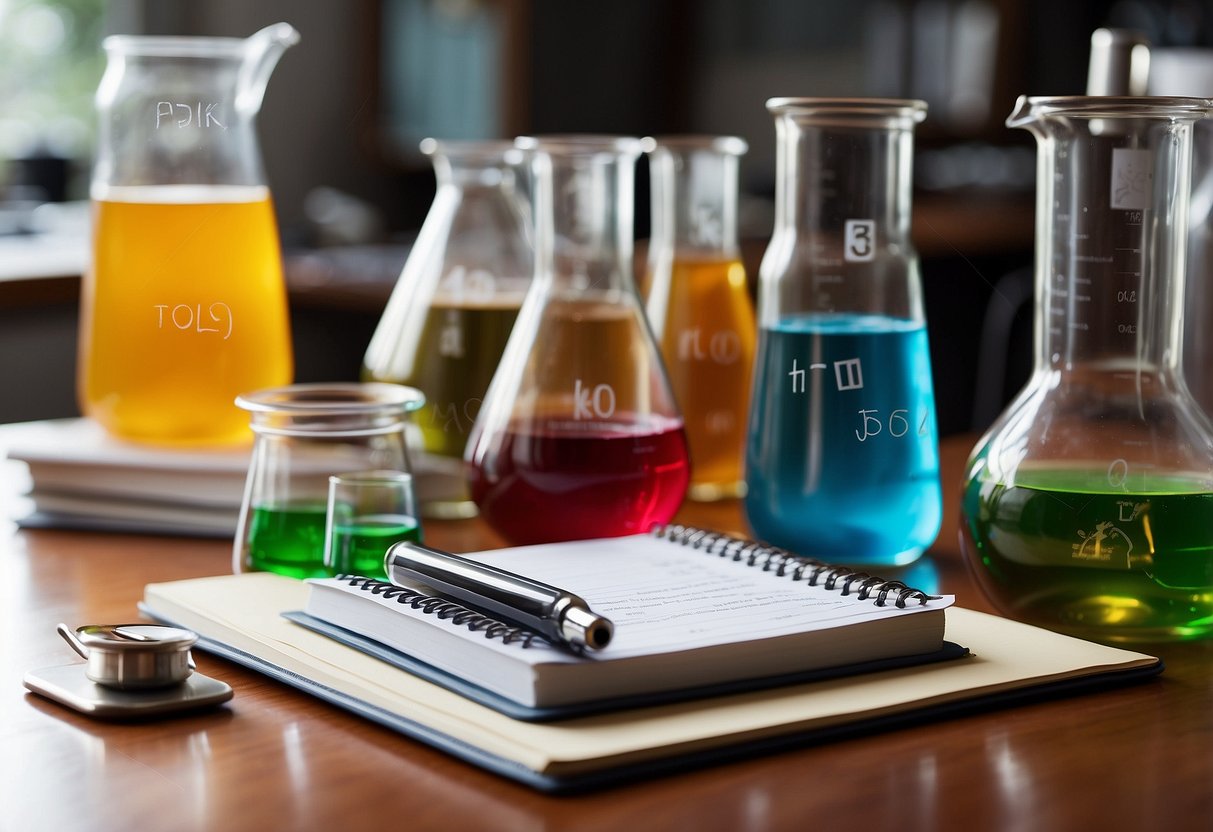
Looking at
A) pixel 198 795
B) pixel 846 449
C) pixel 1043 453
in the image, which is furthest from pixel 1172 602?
pixel 198 795

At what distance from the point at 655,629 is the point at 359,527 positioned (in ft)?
0.76

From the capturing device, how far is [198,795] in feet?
1.75

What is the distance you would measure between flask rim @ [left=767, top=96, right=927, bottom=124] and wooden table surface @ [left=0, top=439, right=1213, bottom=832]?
0.33 meters

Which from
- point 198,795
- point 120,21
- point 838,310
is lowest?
point 198,795

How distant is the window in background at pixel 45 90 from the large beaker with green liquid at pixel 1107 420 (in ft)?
10.3

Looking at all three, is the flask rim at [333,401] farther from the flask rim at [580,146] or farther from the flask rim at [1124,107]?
the flask rim at [1124,107]

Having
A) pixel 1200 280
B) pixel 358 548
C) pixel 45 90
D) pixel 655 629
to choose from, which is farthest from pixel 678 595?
pixel 45 90

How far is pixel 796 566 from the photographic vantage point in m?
0.73

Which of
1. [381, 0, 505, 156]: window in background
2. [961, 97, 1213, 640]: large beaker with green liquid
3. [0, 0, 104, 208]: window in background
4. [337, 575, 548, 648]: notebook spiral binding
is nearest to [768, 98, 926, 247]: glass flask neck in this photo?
[961, 97, 1213, 640]: large beaker with green liquid

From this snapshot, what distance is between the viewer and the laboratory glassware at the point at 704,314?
3.47ft

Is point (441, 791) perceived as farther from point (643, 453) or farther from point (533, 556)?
point (643, 453)

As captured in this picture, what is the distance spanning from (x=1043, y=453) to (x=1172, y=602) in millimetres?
90

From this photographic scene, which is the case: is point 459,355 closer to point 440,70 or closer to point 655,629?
point 655,629

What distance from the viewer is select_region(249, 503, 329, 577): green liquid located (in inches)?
32.6
